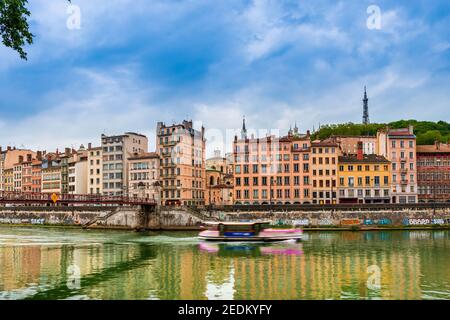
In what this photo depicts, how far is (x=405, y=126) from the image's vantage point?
13188 cm

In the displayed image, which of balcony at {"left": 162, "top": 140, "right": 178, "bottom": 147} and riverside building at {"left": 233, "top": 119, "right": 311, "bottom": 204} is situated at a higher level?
balcony at {"left": 162, "top": 140, "right": 178, "bottom": 147}

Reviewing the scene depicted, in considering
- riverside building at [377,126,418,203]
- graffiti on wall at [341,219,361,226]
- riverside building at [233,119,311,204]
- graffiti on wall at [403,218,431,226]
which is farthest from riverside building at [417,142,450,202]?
graffiti on wall at [341,219,361,226]

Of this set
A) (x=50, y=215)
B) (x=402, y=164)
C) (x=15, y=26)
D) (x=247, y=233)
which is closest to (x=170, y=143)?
(x=50, y=215)

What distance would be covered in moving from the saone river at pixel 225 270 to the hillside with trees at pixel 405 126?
74.4 metres

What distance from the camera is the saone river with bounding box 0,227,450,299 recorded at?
2648 cm

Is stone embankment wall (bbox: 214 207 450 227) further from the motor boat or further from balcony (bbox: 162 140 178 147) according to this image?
balcony (bbox: 162 140 178 147)

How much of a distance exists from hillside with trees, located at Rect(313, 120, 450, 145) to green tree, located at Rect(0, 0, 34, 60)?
10854 cm

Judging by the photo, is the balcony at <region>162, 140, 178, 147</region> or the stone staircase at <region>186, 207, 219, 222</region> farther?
the balcony at <region>162, 140, 178, 147</region>

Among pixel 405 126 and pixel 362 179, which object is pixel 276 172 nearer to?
pixel 362 179

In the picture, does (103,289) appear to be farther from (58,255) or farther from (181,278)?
(58,255)

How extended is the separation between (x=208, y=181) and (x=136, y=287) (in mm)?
86638

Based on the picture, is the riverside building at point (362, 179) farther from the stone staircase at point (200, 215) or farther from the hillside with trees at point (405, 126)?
the hillside with trees at point (405, 126)

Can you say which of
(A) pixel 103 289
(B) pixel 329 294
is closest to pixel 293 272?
(B) pixel 329 294

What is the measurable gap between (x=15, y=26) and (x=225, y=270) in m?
21.9
